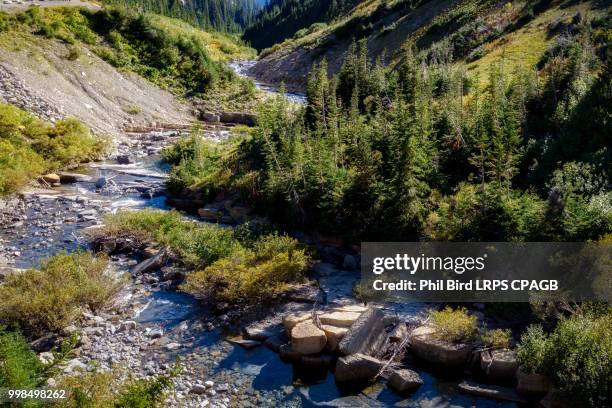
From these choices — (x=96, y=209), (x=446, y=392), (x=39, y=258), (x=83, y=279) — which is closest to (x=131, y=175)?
(x=96, y=209)

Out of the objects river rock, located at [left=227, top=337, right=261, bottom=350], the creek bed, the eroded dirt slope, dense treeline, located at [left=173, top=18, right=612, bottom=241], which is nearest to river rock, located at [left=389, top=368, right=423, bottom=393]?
the creek bed

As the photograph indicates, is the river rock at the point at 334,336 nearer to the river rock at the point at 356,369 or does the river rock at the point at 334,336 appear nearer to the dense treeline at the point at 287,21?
the river rock at the point at 356,369

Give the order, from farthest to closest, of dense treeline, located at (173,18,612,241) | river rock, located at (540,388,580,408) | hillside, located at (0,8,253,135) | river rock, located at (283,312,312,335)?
hillside, located at (0,8,253,135) → dense treeline, located at (173,18,612,241) → river rock, located at (283,312,312,335) → river rock, located at (540,388,580,408)

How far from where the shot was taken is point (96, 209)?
79.9 feet

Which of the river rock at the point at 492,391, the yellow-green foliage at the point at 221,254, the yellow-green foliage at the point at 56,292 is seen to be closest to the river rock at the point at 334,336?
the yellow-green foliage at the point at 221,254

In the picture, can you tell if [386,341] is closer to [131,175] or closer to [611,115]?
[611,115]

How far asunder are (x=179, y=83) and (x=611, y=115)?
135 feet

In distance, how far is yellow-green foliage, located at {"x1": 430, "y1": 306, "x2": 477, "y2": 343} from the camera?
1308cm

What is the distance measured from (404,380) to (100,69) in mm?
39720

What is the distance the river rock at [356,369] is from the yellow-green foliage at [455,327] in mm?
2081

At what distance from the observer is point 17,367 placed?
948 cm

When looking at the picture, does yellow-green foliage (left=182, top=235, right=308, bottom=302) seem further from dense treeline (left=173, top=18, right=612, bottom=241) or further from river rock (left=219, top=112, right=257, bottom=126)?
river rock (left=219, top=112, right=257, bottom=126)

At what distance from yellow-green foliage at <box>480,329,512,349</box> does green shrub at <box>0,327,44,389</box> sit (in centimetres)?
997

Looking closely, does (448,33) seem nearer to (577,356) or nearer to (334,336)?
(334,336)
